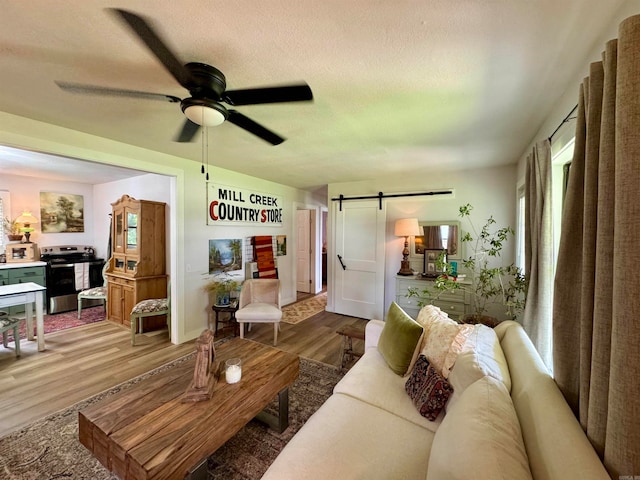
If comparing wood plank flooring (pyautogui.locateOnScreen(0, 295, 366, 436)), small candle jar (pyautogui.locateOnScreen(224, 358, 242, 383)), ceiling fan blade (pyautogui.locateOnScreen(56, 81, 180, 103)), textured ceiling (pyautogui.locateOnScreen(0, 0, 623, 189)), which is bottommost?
wood plank flooring (pyautogui.locateOnScreen(0, 295, 366, 436))

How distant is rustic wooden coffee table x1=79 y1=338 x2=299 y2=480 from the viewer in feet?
3.88

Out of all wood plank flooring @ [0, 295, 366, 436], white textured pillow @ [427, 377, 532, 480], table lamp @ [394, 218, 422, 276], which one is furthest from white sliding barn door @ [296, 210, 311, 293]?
white textured pillow @ [427, 377, 532, 480]

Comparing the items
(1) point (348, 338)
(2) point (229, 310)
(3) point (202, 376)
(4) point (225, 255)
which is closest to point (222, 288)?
(2) point (229, 310)

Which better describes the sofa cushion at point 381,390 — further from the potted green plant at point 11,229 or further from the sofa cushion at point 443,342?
the potted green plant at point 11,229

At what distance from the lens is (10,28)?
47.1 inches

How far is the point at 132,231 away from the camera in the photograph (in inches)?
157

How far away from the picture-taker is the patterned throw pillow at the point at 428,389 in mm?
1439

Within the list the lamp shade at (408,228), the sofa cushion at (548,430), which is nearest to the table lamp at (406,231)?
the lamp shade at (408,228)

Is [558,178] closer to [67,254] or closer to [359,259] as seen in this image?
[359,259]

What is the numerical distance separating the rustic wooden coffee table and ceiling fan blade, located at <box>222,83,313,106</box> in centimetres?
173

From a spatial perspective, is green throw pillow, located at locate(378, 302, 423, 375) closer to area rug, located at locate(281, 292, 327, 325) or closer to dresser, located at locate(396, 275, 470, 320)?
dresser, located at locate(396, 275, 470, 320)

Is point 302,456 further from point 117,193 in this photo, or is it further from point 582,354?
point 117,193

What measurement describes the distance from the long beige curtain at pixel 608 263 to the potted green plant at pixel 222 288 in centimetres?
360

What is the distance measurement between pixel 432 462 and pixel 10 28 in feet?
8.36
